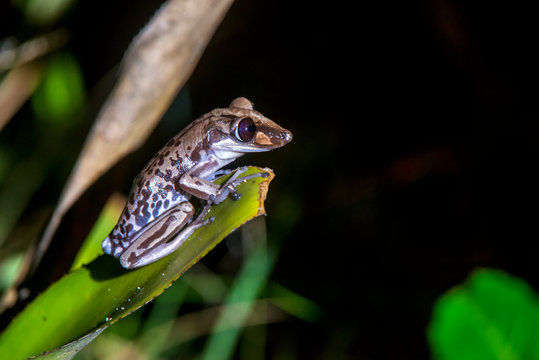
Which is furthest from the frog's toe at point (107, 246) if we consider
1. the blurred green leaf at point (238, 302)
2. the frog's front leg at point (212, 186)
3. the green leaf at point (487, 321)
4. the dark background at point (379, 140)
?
the dark background at point (379, 140)

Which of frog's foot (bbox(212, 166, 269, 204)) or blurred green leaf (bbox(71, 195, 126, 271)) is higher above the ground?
frog's foot (bbox(212, 166, 269, 204))

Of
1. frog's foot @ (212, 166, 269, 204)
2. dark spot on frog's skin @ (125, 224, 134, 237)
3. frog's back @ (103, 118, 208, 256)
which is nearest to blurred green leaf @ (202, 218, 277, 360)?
frog's back @ (103, 118, 208, 256)

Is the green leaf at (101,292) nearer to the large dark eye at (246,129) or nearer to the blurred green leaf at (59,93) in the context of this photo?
the large dark eye at (246,129)

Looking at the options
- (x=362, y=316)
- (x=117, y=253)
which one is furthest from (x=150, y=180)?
(x=362, y=316)

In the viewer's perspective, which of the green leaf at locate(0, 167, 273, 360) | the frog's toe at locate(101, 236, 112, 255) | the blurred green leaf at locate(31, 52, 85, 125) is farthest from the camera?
the blurred green leaf at locate(31, 52, 85, 125)

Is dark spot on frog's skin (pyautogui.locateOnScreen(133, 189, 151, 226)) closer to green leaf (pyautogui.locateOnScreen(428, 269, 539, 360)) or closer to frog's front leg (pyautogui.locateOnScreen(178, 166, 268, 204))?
frog's front leg (pyautogui.locateOnScreen(178, 166, 268, 204))

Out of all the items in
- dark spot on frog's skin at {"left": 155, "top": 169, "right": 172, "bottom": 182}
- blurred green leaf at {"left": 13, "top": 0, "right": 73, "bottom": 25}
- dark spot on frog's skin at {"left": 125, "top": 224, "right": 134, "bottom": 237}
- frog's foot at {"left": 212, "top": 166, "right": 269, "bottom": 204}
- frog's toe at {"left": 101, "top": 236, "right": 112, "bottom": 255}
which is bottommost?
dark spot on frog's skin at {"left": 125, "top": 224, "right": 134, "bottom": 237}
